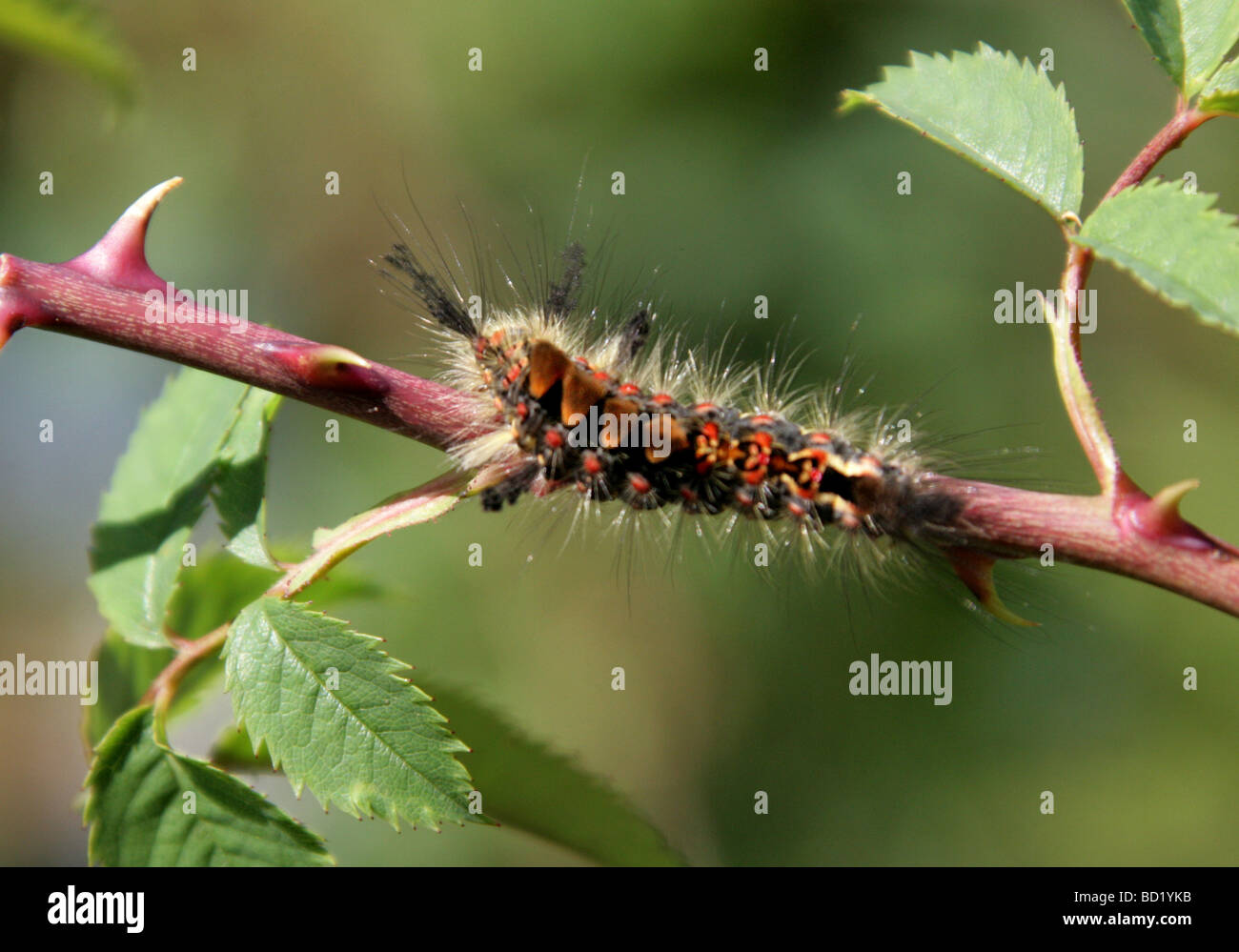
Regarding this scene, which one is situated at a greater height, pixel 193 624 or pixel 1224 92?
pixel 1224 92

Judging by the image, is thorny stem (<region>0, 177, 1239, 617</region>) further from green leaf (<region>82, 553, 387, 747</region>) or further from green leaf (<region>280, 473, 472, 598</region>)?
green leaf (<region>82, 553, 387, 747</region>)

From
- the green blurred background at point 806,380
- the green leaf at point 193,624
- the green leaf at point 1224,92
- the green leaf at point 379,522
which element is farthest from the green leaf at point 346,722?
the green blurred background at point 806,380

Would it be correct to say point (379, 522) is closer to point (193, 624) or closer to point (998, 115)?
point (193, 624)

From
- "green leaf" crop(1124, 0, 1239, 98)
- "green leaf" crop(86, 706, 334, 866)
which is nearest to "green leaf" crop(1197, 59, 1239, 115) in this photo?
"green leaf" crop(1124, 0, 1239, 98)

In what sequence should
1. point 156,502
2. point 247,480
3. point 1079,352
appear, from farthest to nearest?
point 156,502 → point 247,480 → point 1079,352

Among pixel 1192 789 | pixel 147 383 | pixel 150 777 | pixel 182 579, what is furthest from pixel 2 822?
pixel 1192 789

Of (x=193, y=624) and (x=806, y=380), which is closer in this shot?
(x=193, y=624)

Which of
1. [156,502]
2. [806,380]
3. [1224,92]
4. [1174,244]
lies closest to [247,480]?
[156,502]
